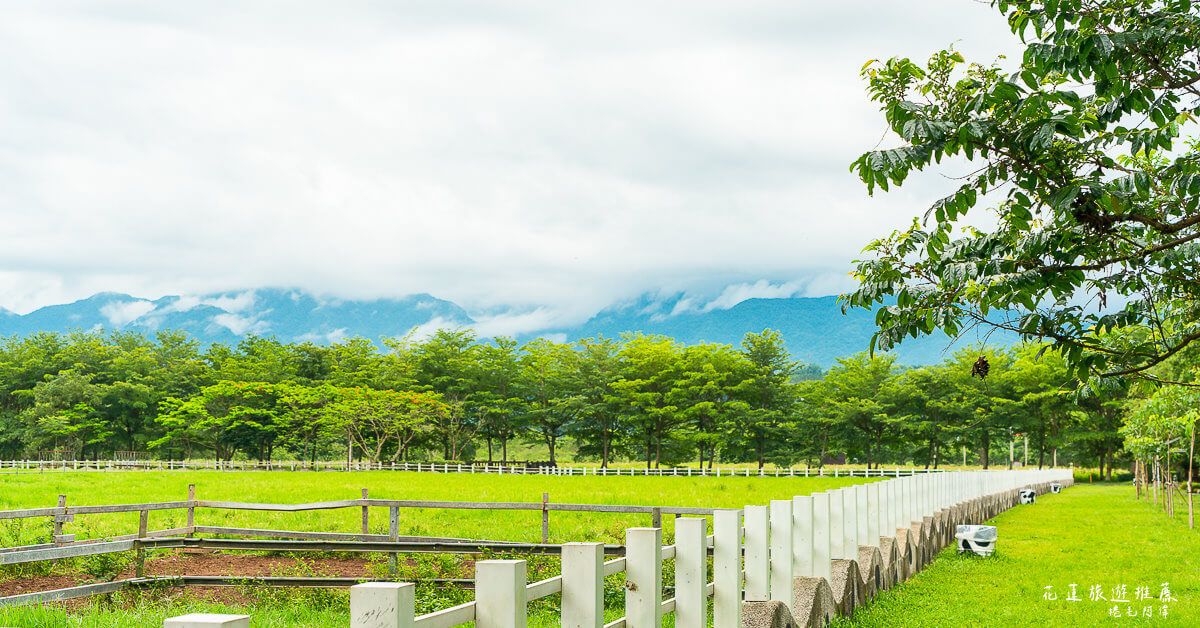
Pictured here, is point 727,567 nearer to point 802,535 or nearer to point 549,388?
point 802,535

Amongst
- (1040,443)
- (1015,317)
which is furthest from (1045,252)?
(1040,443)

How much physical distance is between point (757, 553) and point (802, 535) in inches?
45.9

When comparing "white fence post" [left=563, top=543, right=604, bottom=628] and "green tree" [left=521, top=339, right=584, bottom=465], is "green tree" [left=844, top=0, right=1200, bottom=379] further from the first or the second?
"green tree" [left=521, top=339, right=584, bottom=465]

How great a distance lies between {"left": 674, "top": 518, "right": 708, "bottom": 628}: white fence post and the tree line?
175 feet

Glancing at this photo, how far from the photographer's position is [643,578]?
147 inches

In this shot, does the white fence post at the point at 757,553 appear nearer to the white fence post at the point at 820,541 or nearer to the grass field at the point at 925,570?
the white fence post at the point at 820,541

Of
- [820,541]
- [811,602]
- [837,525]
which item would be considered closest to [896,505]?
[837,525]

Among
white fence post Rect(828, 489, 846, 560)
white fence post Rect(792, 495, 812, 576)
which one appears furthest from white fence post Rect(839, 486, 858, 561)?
white fence post Rect(792, 495, 812, 576)

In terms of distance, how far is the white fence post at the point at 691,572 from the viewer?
4.14 metres

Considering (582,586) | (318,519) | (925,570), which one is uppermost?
(582,586)

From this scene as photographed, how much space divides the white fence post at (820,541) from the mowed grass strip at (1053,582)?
618mm

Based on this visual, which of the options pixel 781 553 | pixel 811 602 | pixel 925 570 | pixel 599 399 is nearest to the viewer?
pixel 781 553

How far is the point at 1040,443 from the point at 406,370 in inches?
1848

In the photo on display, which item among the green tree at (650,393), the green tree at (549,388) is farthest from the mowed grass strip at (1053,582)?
the green tree at (549,388)
